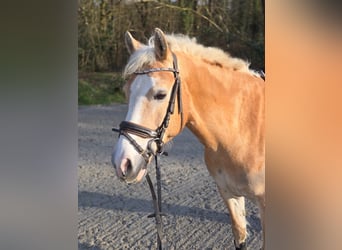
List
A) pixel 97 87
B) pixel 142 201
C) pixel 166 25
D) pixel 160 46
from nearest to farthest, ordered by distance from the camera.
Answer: pixel 160 46 < pixel 166 25 < pixel 97 87 < pixel 142 201

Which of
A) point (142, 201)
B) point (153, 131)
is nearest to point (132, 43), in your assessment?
point (153, 131)

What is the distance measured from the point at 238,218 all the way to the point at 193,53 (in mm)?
521

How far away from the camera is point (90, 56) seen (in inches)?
57.6

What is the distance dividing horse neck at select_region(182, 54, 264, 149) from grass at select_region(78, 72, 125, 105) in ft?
1.16

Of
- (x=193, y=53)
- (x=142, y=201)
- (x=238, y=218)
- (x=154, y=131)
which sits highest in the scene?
(x=193, y=53)

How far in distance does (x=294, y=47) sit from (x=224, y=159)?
1.57ft

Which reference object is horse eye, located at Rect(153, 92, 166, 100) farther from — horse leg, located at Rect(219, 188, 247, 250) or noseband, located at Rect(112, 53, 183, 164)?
horse leg, located at Rect(219, 188, 247, 250)

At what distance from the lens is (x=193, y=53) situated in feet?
3.82

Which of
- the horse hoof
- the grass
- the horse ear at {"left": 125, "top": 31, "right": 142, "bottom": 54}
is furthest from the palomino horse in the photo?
the grass

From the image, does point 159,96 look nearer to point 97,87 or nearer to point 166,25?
point 166,25

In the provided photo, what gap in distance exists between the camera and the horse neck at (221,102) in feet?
3.79

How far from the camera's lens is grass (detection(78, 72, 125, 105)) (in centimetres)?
145

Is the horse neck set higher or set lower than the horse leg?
higher

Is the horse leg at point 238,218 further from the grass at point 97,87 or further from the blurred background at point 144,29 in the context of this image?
the grass at point 97,87
